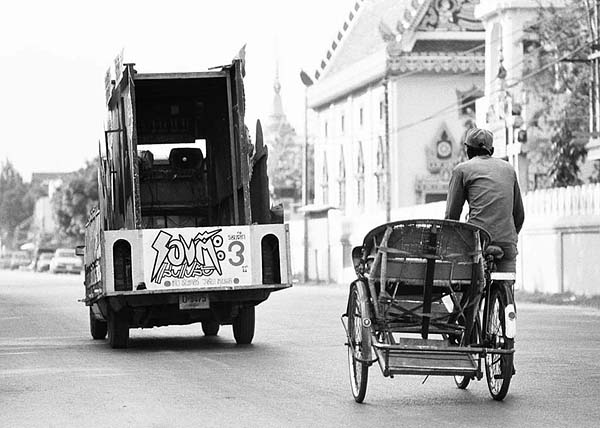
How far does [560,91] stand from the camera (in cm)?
5766

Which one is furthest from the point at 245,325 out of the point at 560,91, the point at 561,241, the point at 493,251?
the point at 560,91

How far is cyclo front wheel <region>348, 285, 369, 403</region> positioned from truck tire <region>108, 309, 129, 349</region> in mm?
6799

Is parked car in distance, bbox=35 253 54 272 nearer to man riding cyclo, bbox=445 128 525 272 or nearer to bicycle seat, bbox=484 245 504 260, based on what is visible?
man riding cyclo, bbox=445 128 525 272

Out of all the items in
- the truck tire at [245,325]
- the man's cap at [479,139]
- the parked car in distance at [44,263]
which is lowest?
the parked car in distance at [44,263]

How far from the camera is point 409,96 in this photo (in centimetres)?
8212

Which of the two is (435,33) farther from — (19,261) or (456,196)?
(19,261)

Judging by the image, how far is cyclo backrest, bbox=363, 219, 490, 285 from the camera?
11.9 metres

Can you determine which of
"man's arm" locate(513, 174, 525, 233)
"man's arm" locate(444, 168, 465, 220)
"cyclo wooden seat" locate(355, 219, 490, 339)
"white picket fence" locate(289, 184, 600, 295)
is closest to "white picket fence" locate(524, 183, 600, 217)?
"white picket fence" locate(289, 184, 600, 295)

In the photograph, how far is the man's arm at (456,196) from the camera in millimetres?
12531

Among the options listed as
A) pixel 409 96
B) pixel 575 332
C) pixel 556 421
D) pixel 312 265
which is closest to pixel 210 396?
pixel 556 421

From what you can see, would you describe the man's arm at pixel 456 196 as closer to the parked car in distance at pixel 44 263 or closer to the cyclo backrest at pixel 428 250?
the cyclo backrest at pixel 428 250

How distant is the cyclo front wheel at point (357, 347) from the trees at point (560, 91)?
43.2 metres

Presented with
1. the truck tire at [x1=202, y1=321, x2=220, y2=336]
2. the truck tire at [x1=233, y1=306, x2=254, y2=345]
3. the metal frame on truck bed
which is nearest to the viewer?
the metal frame on truck bed

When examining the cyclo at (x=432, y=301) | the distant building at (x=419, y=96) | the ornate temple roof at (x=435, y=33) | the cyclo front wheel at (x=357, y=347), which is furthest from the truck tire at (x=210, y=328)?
the ornate temple roof at (x=435, y=33)
